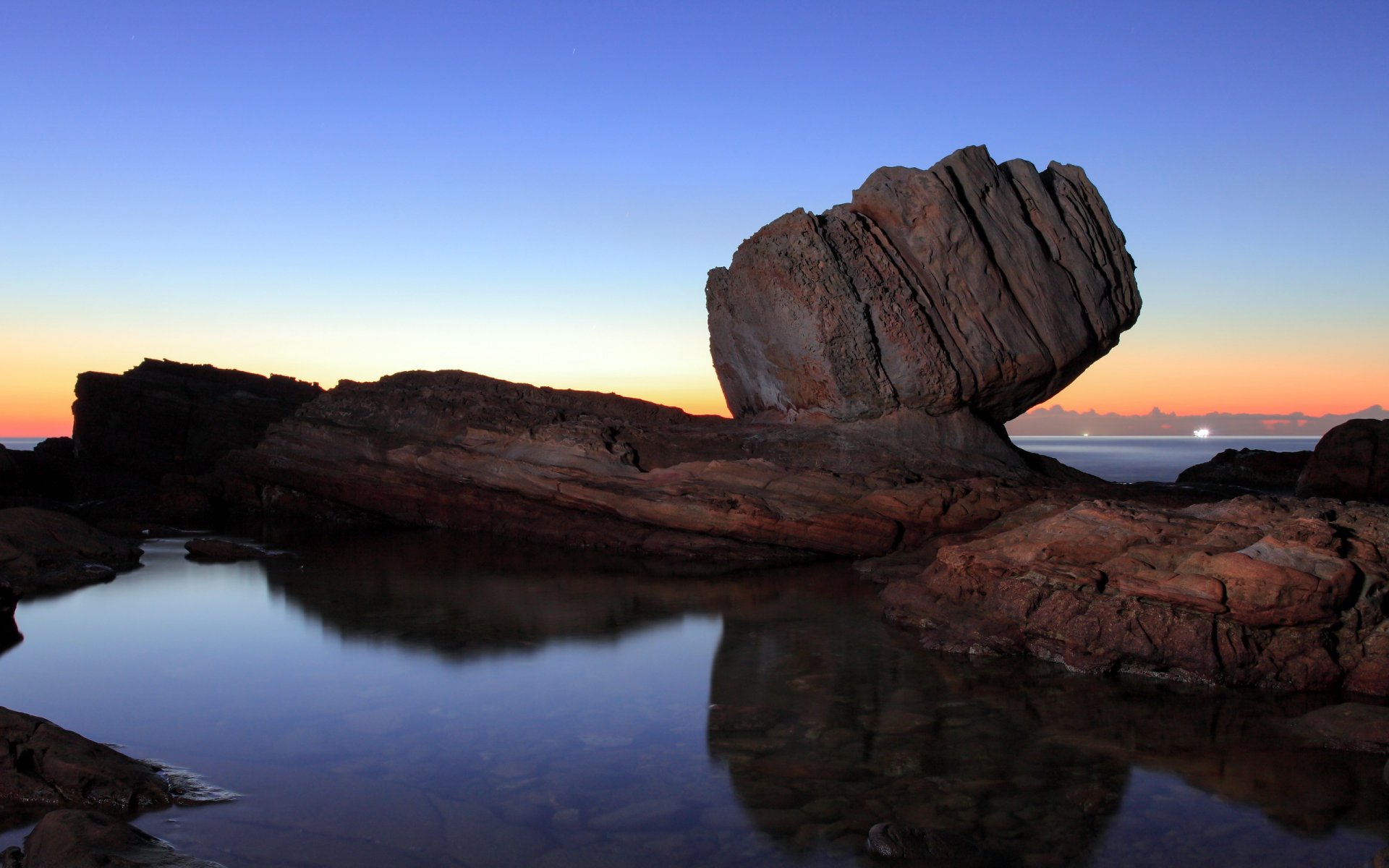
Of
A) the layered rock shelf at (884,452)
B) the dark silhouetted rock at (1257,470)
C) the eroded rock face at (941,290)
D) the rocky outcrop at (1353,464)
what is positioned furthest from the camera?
the dark silhouetted rock at (1257,470)

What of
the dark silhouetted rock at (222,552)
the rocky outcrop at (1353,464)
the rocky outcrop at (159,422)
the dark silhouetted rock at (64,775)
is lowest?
the dark silhouetted rock at (64,775)

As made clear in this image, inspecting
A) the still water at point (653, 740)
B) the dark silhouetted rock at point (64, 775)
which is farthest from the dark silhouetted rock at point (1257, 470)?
the dark silhouetted rock at point (64, 775)

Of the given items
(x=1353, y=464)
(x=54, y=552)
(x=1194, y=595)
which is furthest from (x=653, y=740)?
(x=1353, y=464)

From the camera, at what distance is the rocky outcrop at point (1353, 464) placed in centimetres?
1484

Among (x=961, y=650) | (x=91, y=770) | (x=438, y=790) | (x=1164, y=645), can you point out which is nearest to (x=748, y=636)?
(x=961, y=650)

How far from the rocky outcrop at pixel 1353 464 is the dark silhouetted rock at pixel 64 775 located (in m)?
15.8

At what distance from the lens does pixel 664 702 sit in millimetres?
7012

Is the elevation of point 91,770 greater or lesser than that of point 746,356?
lesser

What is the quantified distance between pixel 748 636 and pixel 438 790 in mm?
4186

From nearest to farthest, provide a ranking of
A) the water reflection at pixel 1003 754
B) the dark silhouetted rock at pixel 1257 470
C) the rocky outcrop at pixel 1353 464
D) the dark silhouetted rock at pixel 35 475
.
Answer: the water reflection at pixel 1003 754
the rocky outcrop at pixel 1353 464
the dark silhouetted rock at pixel 35 475
the dark silhouetted rock at pixel 1257 470

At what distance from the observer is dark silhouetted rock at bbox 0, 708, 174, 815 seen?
15.9 feet

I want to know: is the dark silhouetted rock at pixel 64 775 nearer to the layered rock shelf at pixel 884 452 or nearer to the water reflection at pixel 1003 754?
the water reflection at pixel 1003 754

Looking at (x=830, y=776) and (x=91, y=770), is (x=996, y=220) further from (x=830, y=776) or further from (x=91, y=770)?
(x=91, y=770)

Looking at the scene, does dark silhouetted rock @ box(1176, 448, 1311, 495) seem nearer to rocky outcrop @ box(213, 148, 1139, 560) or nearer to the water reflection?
rocky outcrop @ box(213, 148, 1139, 560)
